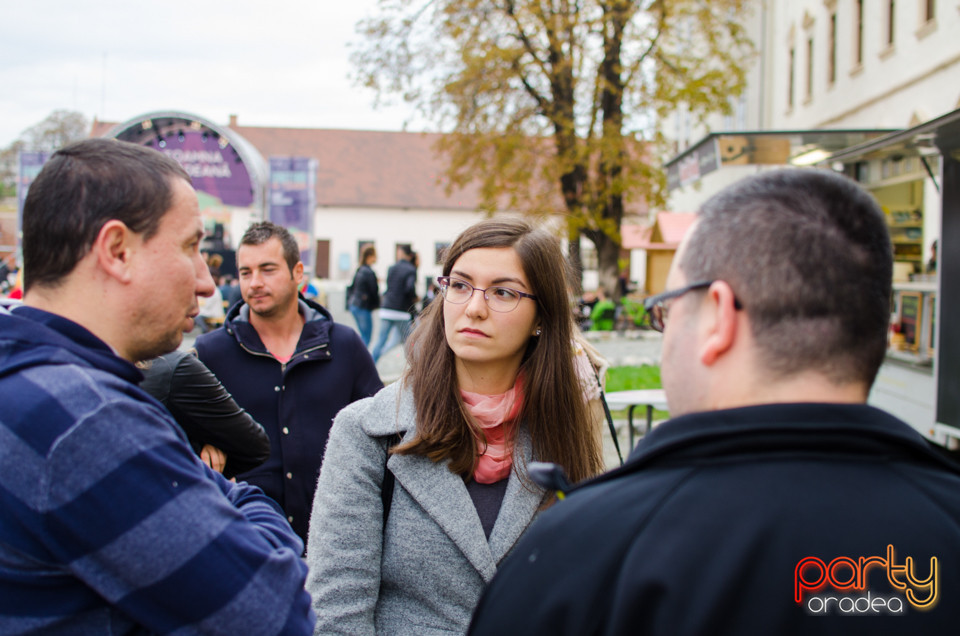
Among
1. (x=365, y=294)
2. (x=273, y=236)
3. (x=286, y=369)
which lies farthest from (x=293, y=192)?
(x=286, y=369)

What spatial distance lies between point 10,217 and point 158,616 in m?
51.1

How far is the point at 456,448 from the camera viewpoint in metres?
2.23

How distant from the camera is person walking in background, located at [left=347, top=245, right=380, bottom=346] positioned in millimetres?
12289

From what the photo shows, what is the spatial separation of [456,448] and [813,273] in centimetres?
132

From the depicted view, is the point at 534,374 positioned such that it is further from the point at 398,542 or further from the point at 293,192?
the point at 293,192

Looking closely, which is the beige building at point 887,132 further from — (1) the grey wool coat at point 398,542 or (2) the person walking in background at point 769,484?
(2) the person walking in background at point 769,484

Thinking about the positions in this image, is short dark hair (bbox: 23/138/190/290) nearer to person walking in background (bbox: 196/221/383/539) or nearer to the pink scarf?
the pink scarf

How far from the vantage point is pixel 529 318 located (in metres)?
2.53

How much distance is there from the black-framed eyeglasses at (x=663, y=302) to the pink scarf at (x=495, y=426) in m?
0.95

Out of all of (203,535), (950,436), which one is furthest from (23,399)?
(950,436)

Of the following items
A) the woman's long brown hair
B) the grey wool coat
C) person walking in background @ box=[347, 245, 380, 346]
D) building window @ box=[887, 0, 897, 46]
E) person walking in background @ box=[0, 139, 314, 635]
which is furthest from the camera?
building window @ box=[887, 0, 897, 46]

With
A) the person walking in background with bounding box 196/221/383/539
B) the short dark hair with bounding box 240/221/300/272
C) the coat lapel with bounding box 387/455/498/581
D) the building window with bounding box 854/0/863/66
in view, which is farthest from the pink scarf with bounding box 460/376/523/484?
the building window with bounding box 854/0/863/66

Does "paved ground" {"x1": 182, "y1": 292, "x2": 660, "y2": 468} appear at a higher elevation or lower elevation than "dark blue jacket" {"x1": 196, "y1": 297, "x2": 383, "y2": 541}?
lower

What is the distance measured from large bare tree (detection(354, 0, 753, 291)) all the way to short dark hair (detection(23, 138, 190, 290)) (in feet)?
56.8
